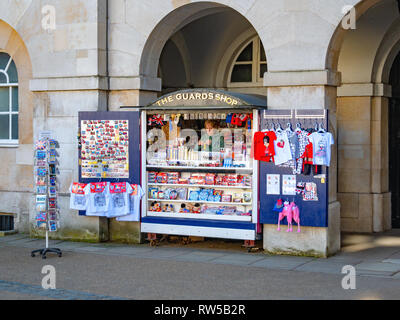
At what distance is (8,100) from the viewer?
49.4 feet

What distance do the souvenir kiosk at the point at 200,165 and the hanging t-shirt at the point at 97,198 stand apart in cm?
74

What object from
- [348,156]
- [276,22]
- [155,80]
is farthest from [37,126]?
[348,156]

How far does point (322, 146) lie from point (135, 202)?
370cm

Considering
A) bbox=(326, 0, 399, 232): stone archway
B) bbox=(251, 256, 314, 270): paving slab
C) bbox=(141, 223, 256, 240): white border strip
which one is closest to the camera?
bbox=(251, 256, 314, 270): paving slab

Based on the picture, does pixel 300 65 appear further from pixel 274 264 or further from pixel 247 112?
pixel 274 264

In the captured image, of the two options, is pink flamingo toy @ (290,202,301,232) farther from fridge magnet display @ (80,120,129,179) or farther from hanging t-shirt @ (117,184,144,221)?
fridge magnet display @ (80,120,129,179)

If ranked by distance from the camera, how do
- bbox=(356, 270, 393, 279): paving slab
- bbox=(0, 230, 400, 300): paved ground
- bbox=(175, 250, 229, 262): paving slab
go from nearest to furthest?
bbox=(0, 230, 400, 300): paved ground < bbox=(356, 270, 393, 279): paving slab < bbox=(175, 250, 229, 262): paving slab

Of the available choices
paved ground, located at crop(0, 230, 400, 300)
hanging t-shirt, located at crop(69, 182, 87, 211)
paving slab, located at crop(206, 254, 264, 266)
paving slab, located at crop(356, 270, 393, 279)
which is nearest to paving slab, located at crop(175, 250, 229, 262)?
paved ground, located at crop(0, 230, 400, 300)

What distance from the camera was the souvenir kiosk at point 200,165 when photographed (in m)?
12.0

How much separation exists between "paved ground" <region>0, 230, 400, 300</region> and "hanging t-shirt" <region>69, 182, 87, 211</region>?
0.74 m

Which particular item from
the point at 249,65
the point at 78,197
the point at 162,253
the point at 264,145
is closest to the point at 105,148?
the point at 78,197

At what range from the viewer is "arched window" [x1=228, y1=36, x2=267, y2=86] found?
619 inches

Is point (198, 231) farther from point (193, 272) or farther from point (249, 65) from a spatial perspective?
point (249, 65)

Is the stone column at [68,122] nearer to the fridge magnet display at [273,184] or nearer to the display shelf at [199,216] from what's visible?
the display shelf at [199,216]
